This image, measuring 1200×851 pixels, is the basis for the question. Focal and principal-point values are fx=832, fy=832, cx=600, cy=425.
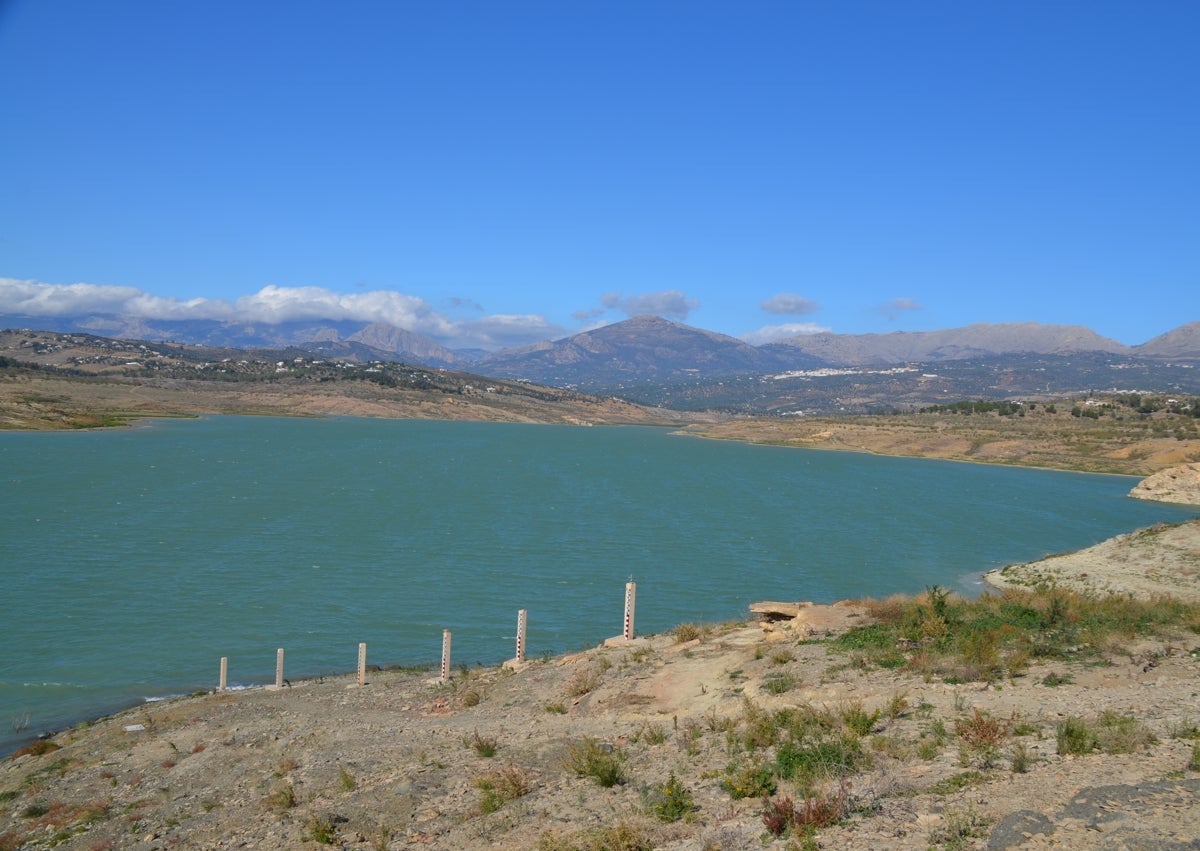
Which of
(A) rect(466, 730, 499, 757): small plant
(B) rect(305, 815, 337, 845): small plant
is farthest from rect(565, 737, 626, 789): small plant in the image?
(B) rect(305, 815, 337, 845): small plant

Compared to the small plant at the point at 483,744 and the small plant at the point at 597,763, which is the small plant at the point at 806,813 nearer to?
the small plant at the point at 597,763

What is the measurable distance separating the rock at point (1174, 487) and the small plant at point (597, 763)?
74748mm

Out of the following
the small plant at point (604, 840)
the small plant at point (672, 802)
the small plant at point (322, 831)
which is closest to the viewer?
the small plant at point (604, 840)

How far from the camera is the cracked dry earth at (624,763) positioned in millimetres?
7898

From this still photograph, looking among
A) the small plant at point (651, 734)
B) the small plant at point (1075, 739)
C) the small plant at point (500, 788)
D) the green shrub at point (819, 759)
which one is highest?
the small plant at point (1075, 739)

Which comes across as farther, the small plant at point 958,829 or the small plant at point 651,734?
the small plant at point 651,734

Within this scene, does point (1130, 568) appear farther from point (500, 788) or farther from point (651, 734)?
point (500, 788)

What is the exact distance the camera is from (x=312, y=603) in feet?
89.3

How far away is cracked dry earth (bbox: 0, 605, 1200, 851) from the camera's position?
25.9 feet

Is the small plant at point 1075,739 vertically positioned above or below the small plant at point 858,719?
above

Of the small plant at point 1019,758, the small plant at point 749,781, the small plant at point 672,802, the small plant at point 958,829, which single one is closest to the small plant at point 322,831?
the small plant at point 672,802

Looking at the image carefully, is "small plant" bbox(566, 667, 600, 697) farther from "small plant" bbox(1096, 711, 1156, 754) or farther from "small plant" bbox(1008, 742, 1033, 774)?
"small plant" bbox(1096, 711, 1156, 754)

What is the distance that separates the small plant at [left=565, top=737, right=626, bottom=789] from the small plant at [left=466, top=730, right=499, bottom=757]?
1.30 metres

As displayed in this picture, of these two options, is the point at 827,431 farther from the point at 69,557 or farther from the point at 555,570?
the point at 69,557
